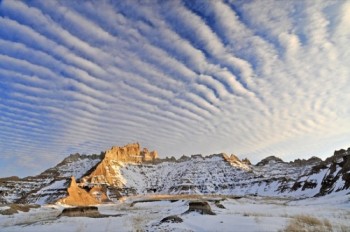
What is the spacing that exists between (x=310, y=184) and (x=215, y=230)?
461ft

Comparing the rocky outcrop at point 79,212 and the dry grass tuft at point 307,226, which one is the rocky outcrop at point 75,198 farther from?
the dry grass tuft at point 307,226

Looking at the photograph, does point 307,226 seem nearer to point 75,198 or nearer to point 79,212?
point 79,212

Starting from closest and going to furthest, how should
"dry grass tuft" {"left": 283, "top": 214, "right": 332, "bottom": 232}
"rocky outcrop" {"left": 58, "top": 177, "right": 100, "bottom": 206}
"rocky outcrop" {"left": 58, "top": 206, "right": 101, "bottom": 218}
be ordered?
"dry grass tuft" {"left": 283, "top": 214, "right": 332, "bottom": 232} < "rocky outcrop" {"left": 58, "top": 206, "right": 101, "bottom": 218} < "rocky outcrop" {"left": 58, "top": 177, "right": 100, "bottom": 206}

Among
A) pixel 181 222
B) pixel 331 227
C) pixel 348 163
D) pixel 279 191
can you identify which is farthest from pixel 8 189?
pixel 331 227

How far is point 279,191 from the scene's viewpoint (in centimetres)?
19112

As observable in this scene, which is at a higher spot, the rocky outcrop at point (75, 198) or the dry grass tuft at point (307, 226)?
the rocky outcrop at point (75, 198)

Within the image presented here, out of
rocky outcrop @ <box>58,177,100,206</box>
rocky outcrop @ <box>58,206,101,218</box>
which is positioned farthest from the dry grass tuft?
rocky outcrop @ <box>58,177,100,206</box>

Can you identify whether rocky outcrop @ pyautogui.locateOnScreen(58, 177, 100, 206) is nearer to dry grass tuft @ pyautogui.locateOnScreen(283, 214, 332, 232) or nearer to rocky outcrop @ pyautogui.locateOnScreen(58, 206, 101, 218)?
rocky outcrop @ pyautogui.locateOnScreen(58, 206, 101, 218)

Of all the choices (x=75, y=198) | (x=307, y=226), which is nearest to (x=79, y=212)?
(x=307, y=226)

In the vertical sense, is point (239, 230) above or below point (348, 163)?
below

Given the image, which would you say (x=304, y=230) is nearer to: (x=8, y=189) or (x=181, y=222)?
(x=181, y=222)

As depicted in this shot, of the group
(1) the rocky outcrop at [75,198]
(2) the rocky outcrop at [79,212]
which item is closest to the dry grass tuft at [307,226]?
(2) the rocky outcrop at [79,212]

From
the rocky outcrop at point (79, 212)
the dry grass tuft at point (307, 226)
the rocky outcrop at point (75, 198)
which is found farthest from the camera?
the rocky outcrop at point (75, 198)

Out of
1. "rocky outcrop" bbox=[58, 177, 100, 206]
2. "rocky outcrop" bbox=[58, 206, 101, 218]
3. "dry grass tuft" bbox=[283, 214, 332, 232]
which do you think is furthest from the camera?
"rocky outcrop" bbox=[58, 177, 100, 206]
